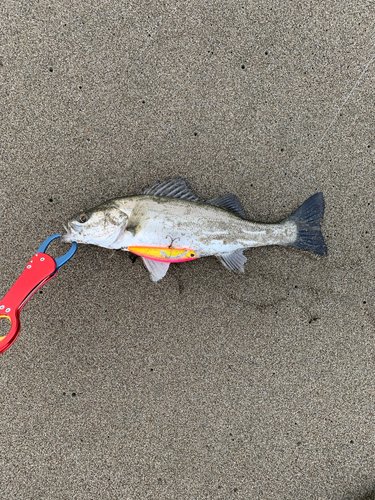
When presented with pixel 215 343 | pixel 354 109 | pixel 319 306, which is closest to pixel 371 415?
pixel 319 306

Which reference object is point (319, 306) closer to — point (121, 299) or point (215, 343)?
point (215, 343)

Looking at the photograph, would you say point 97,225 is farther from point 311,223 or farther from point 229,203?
point 311,223

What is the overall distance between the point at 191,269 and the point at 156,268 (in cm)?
34

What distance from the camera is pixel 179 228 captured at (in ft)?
6.57

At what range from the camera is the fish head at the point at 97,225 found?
193 cm

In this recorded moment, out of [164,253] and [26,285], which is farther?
[164,253]

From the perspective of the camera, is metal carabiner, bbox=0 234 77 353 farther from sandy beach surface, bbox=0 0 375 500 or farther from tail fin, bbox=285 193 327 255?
tail fin, bbox=285 193 327 255

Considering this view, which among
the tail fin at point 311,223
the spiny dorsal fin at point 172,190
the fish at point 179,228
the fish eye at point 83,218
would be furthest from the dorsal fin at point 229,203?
the fish eye at point 83,218

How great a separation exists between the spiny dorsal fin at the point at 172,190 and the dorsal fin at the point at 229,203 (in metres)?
0.18

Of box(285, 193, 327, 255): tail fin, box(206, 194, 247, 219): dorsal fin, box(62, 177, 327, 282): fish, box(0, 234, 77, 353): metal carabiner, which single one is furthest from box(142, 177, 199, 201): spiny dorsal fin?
box(285, 193, 327, 255): tail fin

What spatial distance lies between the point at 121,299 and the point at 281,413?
5.29 feet

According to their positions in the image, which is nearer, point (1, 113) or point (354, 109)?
point (1, 113)

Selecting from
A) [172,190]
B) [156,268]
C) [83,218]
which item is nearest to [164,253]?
[156,268]

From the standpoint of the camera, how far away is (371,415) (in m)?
2.34
